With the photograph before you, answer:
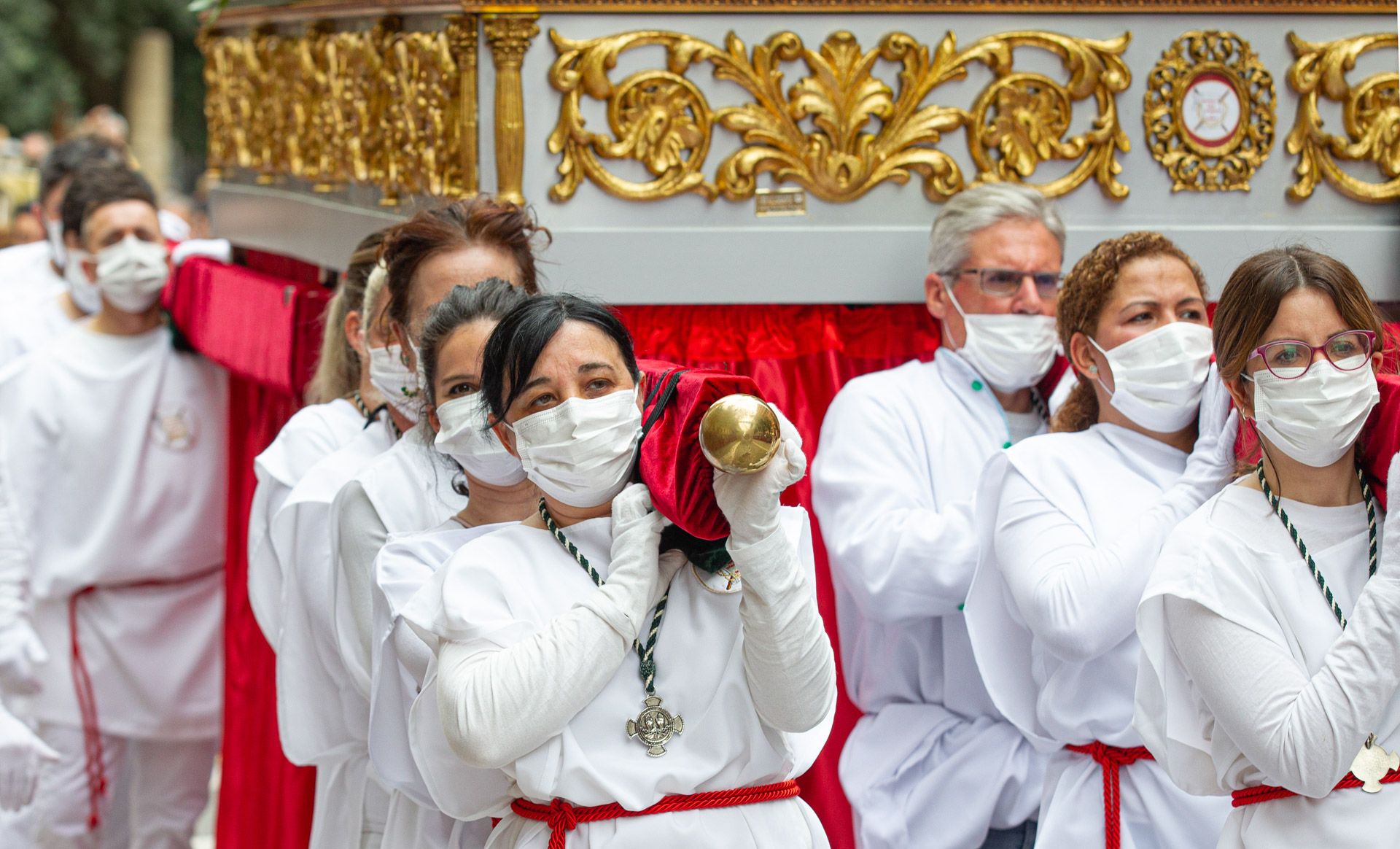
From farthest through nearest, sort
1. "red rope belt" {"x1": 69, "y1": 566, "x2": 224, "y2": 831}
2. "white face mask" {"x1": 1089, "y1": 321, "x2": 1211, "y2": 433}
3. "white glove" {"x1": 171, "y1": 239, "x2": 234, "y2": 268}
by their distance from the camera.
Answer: "white glove" {"x1": 171, "y1": 239, "x2": 234, "y2": 268} < "red rope belt" {"x1": 69, "y1": 566, "x2": 224, "y2": 831} < "white face mask" {"x1": 1089, "y1": 321, "x2": 1211, "y2": 433}

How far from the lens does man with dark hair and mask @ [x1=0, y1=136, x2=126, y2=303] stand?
5.28 m

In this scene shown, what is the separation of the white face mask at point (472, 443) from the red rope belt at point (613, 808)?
1.83ft

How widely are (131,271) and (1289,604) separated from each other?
136 inches

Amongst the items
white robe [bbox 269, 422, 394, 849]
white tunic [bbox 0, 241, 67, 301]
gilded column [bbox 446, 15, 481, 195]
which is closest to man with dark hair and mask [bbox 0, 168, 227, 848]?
white tunic [bbox 0, 241, 67, 301]

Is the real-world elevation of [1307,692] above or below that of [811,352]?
below

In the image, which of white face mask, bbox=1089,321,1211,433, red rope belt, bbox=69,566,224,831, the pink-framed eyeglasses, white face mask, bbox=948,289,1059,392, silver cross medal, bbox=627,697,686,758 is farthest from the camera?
red rope belt, bbox=69,566,224,831

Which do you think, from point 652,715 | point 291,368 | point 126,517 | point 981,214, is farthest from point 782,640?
point 126,517

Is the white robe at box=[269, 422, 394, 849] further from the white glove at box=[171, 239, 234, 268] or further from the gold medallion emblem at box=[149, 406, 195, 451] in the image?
the white glove at box=[171, 239, 234, 268]

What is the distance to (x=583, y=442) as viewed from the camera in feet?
7.27

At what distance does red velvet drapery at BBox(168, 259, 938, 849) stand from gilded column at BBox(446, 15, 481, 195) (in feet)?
1.41

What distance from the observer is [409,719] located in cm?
236

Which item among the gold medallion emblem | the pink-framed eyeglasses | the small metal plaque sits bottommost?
the gold medallion emblem

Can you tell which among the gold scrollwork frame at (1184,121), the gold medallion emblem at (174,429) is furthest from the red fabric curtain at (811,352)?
the gold medallion emblem at (174,429)

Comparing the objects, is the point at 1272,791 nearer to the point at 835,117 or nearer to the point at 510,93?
the point at 835,117
